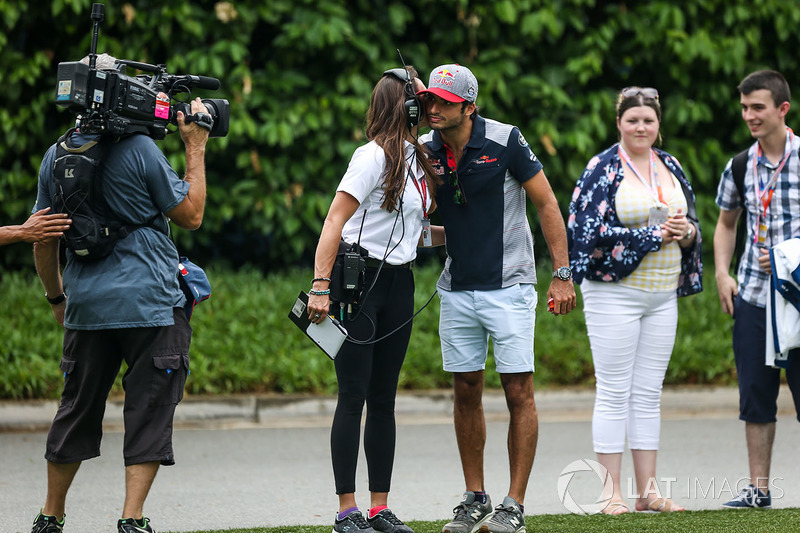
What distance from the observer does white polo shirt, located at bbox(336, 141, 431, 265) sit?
4641mm

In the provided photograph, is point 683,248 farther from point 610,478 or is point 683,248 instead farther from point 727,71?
point 727,71

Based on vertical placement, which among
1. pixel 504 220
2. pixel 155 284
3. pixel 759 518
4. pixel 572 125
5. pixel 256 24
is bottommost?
pixel 759 518

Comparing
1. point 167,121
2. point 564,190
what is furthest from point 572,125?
point 167,121

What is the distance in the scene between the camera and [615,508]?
5.40 metres

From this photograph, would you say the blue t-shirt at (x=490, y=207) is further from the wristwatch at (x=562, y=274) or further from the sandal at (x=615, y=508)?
the sandal at (x=615, y=508)

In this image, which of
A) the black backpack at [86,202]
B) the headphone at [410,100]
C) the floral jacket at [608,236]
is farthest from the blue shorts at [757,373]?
the black backpack at [86,202]

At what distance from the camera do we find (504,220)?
496cm

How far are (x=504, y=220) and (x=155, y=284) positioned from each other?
1.58m

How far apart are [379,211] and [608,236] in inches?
51.5

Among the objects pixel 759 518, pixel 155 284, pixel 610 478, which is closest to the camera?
pixel 155 284

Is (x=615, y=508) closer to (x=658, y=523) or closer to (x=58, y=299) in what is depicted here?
(x=658, y=523)

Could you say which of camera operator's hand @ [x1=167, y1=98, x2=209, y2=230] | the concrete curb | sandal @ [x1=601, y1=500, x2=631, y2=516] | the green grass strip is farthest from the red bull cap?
the concrete curb

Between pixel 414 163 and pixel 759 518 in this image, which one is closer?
pixel 414 163

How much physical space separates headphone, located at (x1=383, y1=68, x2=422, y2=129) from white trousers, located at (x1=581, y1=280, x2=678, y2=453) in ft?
4.58
